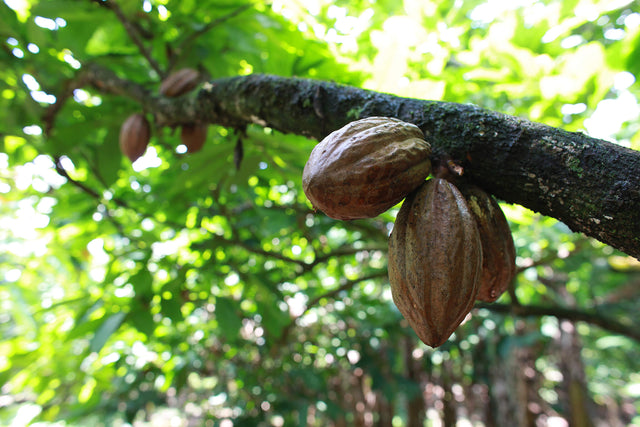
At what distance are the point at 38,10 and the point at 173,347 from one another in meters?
2.32

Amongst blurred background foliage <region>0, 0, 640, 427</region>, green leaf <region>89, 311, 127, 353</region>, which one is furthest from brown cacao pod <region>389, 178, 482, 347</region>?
green leaf <region>89, 311, 127, 353</region>

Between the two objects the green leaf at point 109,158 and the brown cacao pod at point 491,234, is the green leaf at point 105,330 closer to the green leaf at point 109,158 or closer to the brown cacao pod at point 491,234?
the green leaf at point 109,158

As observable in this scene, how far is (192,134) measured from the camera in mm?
1644

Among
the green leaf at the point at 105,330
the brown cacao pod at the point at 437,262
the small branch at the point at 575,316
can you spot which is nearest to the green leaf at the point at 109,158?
the green leaf at the point at 105,330

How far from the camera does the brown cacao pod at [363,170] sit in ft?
2.32

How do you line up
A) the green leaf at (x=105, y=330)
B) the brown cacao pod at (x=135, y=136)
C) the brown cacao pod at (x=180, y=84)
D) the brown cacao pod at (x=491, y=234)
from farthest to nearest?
the brown cacao pod at (x=135, y=136)
the brown cacao pod at (x=180, y=84)
the green leaf at (x=105, y=330)
the brown cacao pod at (x=491, y=234)

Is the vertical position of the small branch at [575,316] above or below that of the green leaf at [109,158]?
below

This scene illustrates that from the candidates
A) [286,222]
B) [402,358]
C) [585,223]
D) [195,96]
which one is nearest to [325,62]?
[195,96]

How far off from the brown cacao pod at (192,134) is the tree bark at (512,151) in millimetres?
547

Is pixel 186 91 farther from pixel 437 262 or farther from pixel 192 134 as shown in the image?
pixel 437 262

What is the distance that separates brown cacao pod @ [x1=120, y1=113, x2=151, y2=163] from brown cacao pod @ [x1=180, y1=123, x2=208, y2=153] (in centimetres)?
22

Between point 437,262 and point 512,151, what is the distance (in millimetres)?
279

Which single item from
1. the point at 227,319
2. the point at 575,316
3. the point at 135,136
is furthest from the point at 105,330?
the point at 575,316

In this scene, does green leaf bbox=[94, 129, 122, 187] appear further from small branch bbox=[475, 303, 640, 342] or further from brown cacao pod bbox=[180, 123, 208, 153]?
small branch bbox=[475, 303, 640, 342]
